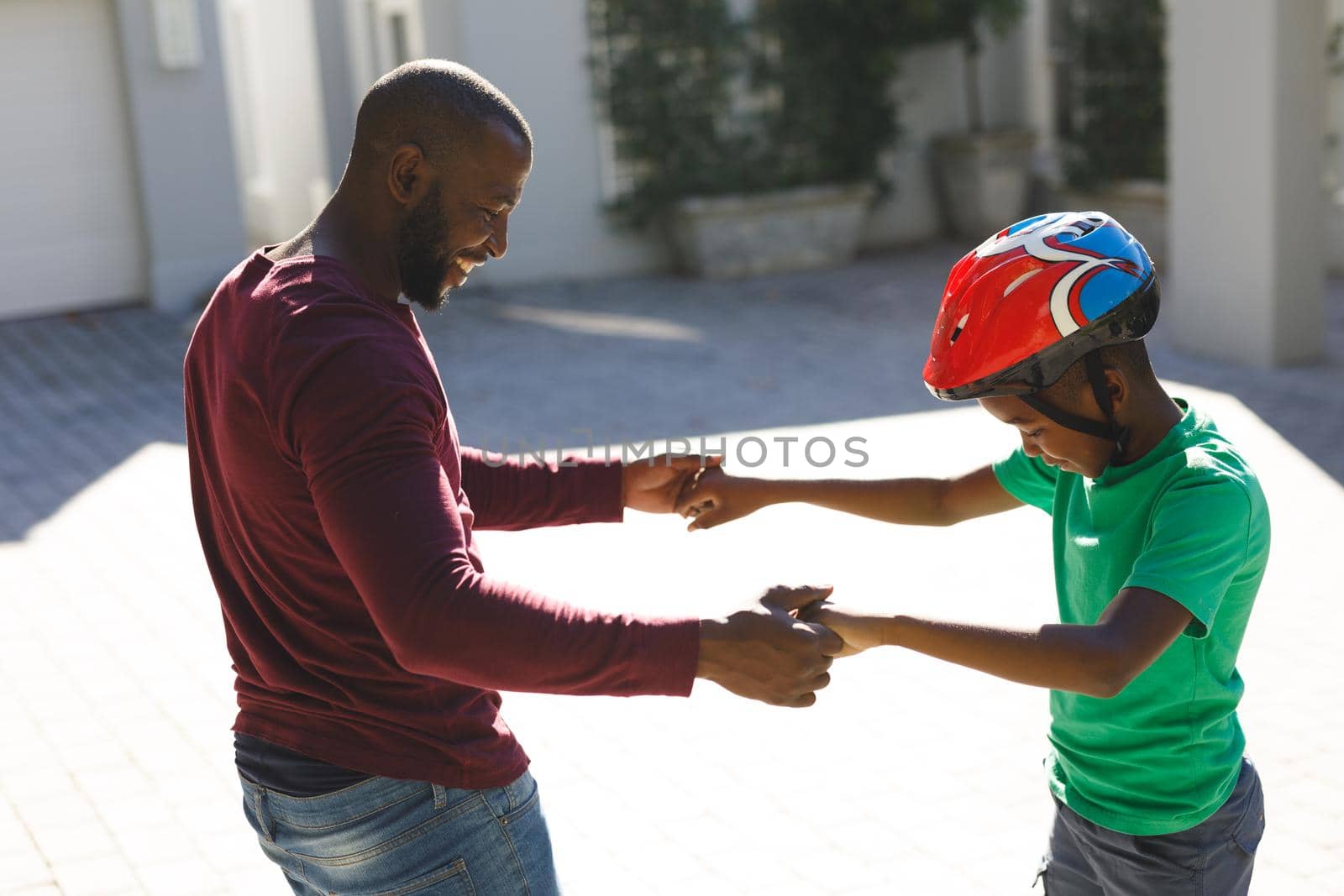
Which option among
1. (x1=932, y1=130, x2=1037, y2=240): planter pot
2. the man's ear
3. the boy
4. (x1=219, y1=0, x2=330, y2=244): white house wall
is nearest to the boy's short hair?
the boy

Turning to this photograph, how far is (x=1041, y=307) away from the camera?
2.43m

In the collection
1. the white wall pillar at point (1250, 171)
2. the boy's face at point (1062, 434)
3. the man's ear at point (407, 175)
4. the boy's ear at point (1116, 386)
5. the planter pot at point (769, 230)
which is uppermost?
the man's ear at point (407, 175)

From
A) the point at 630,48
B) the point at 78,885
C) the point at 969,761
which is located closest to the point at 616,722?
the point at 969,761

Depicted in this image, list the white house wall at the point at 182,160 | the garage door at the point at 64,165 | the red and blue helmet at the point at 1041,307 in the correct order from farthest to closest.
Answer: the white house wall at the point at 182,160, the garage door at the point at 64,165, the red and blue helmet at the point at 1041,307

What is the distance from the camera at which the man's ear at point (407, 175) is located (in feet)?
7.46

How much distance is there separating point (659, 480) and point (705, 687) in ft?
9.01

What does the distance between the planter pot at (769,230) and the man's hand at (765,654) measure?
14313 mm

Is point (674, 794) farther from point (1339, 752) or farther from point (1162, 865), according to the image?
point (1162, 865)

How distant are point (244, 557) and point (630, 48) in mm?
14900

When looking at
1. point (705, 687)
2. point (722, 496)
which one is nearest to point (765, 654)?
A: point (722, 496)

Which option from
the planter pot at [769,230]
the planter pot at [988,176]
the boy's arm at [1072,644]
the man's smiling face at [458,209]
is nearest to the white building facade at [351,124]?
the planter pot at [988,176]

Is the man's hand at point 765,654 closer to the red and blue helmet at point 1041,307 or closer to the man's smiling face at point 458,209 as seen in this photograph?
the red and blue helmet at point 1041,307

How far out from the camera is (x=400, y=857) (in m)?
2.29

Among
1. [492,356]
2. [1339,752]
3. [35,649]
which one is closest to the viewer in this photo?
[1339,752]
